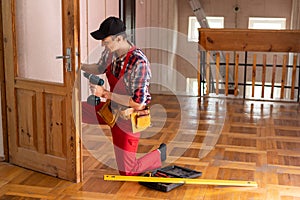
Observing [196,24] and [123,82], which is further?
[196,24]

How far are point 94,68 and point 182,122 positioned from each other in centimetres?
181

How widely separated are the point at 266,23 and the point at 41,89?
20.4 ft

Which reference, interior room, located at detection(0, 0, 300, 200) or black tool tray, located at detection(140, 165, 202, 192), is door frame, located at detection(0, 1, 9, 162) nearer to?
interior room, located at detection(0, 0, 300, 200)

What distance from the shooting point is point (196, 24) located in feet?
29.1

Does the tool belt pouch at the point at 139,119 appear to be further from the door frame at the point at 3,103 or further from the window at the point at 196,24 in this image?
the window at the point at 196,24

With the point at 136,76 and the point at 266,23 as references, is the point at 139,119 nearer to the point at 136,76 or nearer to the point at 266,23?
the point at 136,76

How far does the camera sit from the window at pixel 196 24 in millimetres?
8812

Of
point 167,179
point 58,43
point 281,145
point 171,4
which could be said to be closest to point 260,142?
point 281,145

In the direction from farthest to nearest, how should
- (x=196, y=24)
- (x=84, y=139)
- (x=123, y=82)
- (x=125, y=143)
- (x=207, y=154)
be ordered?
(x=196, y=24), (x=84, y=139), (x=207, y=154), (x=125, y=143), (x=123, y=82)

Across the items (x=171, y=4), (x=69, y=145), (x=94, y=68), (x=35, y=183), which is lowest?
(x=35, y=183)

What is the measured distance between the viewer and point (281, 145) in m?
4.25

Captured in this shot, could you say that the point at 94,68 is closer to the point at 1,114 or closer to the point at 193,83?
the point at 1,114

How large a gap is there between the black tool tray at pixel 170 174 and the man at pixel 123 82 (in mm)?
129

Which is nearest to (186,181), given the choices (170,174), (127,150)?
(170,174)
